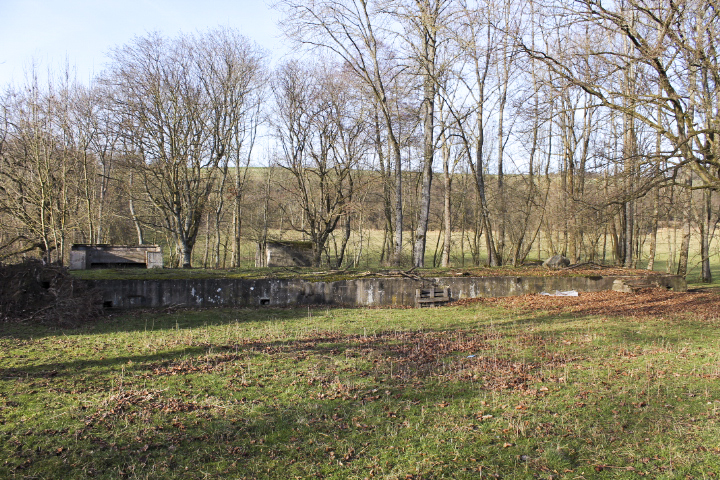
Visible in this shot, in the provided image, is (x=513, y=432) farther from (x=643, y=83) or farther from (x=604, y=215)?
(x=643, y=83)

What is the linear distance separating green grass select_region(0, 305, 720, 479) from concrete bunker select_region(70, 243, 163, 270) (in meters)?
6.46

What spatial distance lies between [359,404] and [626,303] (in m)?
10.4

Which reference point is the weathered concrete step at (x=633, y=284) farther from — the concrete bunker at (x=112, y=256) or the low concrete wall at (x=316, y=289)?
the concrete bunker at (x=112, y=256)

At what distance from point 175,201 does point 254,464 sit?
54.9ft

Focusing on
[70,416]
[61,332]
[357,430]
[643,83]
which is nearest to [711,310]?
[643,83]

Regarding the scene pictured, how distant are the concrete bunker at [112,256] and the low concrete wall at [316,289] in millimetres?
3748

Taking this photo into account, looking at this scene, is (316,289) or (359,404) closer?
(359,404)

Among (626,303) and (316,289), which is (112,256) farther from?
(626,303)

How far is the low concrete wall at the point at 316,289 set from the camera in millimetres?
12312

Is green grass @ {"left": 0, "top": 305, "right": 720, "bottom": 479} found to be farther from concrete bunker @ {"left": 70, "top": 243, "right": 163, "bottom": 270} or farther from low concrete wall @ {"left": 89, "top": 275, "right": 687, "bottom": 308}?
concrete bunker @ {"left": 70, "top": 243, "right": 163, "bottom": 270}

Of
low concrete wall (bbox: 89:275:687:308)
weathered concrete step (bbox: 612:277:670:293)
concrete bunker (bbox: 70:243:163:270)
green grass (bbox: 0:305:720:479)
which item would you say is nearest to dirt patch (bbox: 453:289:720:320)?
weathered concrete step (bbox: 612:277:670:293)

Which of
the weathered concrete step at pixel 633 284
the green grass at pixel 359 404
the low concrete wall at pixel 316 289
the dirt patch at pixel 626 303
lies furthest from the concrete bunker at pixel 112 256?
the weathered concrete step at pixel 633 284

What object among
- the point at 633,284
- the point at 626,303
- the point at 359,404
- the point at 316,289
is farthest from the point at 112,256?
the point at 633,284

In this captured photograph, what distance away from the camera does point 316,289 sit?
13461mm
